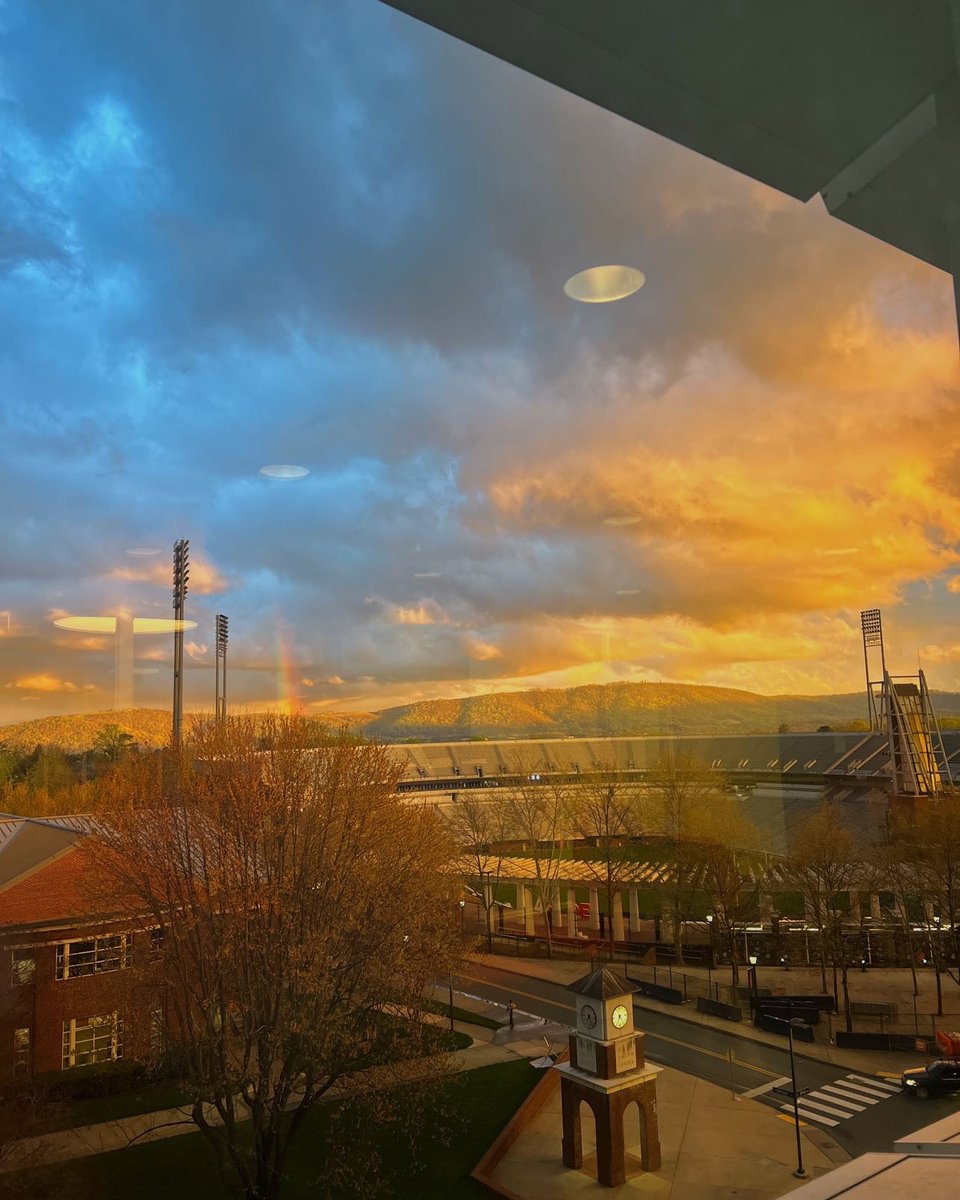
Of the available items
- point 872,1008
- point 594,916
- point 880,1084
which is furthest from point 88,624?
point 594,916

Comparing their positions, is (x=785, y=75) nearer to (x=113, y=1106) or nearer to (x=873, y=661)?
(x=113, y=1106)

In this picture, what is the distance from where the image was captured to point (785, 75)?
104cm

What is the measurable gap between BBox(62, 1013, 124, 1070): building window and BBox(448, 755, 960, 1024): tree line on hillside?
4.98 m

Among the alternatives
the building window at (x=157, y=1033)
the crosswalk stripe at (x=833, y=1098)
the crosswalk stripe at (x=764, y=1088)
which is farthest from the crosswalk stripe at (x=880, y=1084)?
the building window at (x=157, y=1033)

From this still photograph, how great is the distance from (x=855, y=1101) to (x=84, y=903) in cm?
470

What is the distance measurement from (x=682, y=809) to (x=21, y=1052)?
6982 mm

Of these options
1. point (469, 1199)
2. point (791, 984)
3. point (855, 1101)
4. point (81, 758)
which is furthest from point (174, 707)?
point (791, 984)

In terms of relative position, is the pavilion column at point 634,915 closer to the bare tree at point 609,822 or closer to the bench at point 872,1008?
the bare tree at point 609,822

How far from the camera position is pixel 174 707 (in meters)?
5.23

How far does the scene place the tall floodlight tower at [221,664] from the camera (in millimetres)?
5430

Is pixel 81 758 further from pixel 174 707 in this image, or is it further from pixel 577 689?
pixel 577 689

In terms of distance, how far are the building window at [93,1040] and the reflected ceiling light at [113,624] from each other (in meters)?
2.25

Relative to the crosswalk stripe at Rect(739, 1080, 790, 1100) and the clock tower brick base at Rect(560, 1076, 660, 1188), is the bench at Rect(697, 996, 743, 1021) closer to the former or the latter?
the crosswalk stripe at Rect(739, 1080, 790, 1100)

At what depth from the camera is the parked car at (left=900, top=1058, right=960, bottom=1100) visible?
4.82m
